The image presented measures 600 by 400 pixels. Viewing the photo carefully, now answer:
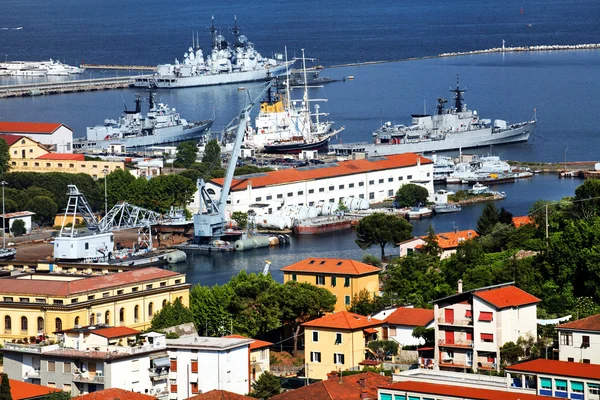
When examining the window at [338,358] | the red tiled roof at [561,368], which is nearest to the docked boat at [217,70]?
the window at [338,358]

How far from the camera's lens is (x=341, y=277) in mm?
23938

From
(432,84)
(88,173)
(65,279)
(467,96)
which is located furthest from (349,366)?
(432,84)

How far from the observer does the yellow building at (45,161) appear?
42.2 meters

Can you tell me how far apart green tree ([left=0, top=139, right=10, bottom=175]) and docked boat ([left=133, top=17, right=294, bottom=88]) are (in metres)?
33.6

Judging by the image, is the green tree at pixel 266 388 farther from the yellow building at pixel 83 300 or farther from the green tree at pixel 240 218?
the green tree at pixel 240 218

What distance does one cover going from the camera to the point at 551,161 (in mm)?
47906

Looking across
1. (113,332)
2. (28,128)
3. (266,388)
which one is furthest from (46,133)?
(266,388)

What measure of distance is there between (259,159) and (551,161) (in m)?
7.81

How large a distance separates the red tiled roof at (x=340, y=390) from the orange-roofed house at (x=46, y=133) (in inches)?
1185

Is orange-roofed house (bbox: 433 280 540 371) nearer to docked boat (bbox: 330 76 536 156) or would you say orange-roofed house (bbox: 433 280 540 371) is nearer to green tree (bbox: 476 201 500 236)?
green tree (bbox: 476 201 500 236)

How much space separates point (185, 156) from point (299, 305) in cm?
2466

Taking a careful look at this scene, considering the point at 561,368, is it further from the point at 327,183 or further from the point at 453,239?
the point at 327,183

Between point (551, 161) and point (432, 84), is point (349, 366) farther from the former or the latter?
point (432, 84)

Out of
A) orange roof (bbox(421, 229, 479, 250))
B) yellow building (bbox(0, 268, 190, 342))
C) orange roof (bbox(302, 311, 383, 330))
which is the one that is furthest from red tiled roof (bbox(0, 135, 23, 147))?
orange roof (bbox(302, 311, 383, 330))
